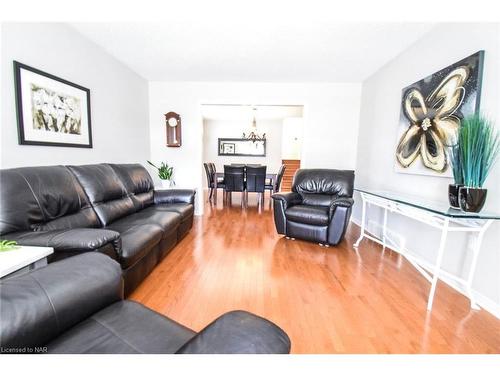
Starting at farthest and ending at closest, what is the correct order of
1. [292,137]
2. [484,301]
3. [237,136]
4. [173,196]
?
[237,136] < [292,137] < [173,196] < [484,301]

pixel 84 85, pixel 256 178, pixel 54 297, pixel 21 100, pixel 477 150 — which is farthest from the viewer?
pixel 256 178

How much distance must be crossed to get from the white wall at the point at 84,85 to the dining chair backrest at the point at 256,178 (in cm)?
220

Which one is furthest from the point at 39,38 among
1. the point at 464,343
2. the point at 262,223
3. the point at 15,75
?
the point at 464,343

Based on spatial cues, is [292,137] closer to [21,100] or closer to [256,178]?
[256,178]

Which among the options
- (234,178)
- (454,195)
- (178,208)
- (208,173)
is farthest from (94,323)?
(208,173)

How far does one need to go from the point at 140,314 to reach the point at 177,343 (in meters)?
0.25

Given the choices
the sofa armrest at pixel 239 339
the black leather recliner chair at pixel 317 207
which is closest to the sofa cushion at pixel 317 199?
the black leather recliner chair at pixel 317 207

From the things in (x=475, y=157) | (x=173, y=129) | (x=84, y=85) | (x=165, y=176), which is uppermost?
(x=84, y=85)

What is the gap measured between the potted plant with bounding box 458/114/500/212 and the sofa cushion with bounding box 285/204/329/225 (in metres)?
1.26

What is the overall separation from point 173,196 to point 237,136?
15.5 ft

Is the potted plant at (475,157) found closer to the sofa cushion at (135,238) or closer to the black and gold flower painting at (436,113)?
the black and gold flower painting at (436,113)

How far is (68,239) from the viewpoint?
1.27 m
